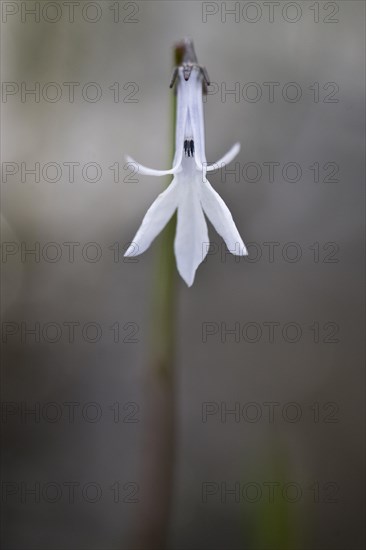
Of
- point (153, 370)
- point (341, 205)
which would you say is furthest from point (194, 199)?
point (341, 205)

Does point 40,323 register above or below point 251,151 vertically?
below

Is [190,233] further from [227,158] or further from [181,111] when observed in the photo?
[181,111]

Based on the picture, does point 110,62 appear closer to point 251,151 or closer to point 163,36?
point 163,36

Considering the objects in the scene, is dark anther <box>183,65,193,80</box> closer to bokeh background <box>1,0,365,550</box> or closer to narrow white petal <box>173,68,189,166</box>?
narrow white petal <box>173,68,189,166</box>

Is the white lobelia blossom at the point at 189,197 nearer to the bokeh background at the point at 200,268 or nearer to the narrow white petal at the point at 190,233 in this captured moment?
the narrow white petal at the point at 190,233

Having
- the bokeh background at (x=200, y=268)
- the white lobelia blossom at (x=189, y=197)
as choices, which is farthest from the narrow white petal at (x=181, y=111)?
the bokeh background at (x=200, y=268)

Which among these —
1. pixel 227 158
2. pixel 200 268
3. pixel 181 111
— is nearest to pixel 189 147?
pixel 181 111
